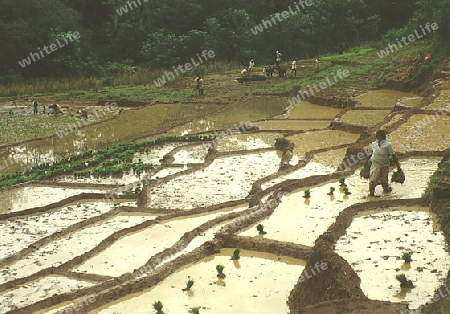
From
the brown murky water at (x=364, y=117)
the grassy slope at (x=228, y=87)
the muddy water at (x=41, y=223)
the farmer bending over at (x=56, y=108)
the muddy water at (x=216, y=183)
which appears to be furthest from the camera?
the farmer bending over at (x=56, y=108)

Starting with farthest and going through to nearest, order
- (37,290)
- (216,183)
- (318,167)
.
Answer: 1. (216,183)
2. (318,167)
3. (37,290)

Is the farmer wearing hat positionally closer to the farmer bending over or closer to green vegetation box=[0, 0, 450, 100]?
the farmer bending over

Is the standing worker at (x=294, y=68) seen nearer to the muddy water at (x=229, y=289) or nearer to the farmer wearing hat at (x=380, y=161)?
the farmer wearing hat at (x=380, y=161)

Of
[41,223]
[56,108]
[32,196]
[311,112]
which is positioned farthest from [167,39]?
[41,223]

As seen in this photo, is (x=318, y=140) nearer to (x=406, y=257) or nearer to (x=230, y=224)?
(x=230, y=224)

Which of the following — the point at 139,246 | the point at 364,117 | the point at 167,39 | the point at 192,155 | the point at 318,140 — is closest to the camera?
the point at 139,246

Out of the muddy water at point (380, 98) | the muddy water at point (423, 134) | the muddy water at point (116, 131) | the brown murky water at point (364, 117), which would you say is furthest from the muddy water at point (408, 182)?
the muddy water at point (116, 131)
